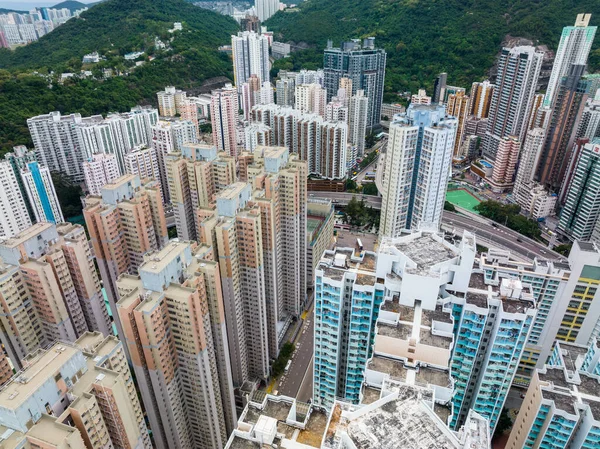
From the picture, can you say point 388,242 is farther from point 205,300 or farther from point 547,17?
point 547,17

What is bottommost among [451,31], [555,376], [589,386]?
[555,376]

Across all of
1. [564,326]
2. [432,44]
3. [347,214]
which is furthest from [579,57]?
[564,326]

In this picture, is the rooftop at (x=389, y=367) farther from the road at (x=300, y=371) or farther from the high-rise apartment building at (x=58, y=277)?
the high-rise apartment building at (x=58, y=277)

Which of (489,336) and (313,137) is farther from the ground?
(489,336)

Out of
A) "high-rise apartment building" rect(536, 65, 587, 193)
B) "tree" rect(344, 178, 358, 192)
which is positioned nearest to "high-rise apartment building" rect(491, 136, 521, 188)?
"high-rise apartment building" rect(536, 65, 587, 193)

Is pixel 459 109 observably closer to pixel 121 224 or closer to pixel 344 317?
pixel 121 224

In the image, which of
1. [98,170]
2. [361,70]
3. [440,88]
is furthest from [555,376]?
[361,70]
